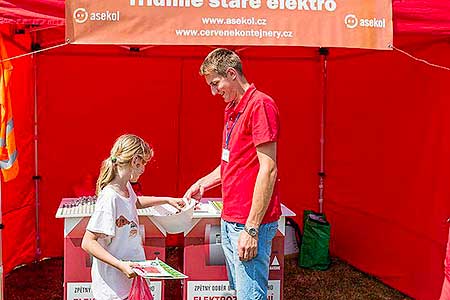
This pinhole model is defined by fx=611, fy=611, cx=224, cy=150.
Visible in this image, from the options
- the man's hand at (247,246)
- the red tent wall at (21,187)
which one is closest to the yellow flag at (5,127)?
the red tent wall at (21,187)

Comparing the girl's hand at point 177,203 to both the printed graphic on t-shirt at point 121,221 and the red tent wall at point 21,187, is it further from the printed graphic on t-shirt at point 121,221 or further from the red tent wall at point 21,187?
the red tent wall at point 21,187

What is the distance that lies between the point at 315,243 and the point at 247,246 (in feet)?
8.89

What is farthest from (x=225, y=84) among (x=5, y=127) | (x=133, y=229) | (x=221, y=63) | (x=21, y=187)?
(x=21, y=187)

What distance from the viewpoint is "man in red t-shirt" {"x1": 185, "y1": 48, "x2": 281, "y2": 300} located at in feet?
7.94

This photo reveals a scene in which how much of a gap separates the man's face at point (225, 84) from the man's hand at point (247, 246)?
57cm

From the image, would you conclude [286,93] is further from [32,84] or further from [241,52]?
[32,84]

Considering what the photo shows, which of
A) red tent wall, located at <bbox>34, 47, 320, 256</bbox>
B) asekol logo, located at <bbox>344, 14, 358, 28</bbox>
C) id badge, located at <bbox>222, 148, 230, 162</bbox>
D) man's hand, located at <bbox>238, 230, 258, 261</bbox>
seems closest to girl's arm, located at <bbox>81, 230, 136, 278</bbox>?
man's hand, located at <bbox>238, 230, 258, 261</bbox>

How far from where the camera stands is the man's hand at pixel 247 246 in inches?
96.0

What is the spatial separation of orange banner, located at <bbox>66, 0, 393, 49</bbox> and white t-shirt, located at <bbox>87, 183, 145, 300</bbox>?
31.6 inches

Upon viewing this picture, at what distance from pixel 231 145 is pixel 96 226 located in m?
0.65

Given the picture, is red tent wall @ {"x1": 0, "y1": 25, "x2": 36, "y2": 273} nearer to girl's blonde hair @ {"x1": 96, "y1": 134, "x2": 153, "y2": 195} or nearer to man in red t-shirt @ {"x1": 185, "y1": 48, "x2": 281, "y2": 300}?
girl's blonde hair @ {"x1": 96, "y1": 134, "x2": 153, "y2": 195}

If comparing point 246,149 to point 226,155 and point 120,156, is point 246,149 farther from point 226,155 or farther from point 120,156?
point 120,156

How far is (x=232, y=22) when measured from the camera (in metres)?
2.89

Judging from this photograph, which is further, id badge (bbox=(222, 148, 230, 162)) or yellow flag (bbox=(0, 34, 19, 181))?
yellow flag (bbox=(0, 34, 19, 181))
